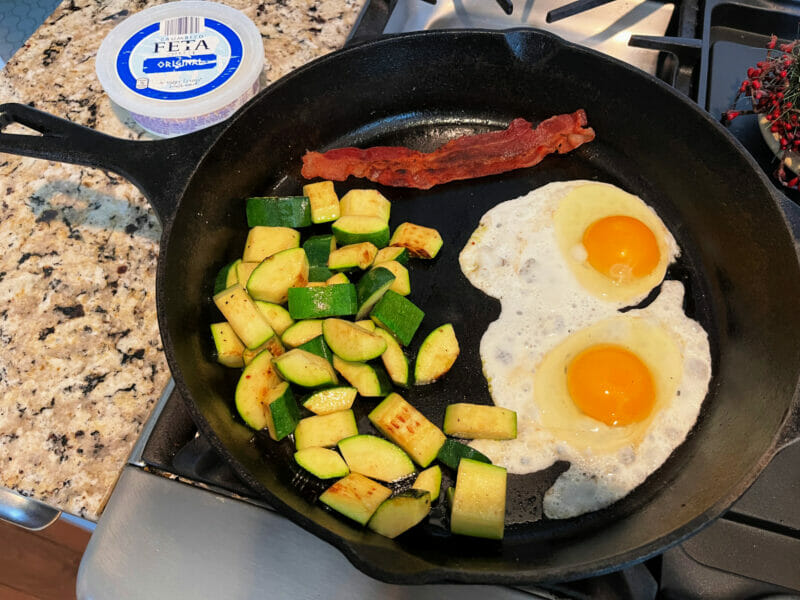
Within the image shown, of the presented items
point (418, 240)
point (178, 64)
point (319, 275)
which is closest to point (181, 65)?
point (178, 64)

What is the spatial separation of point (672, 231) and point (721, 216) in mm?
134

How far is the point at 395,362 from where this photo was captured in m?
1.47

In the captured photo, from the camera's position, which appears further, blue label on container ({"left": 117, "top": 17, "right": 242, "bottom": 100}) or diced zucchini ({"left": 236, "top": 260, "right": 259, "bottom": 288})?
blue label on container ({"left": 117, "top": 17, "right": 242, "bottom": 100})

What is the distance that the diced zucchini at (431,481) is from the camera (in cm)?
131

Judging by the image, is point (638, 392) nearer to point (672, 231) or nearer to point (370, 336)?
point (672, 231)

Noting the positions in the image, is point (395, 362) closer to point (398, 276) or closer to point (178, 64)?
point (398, 276)

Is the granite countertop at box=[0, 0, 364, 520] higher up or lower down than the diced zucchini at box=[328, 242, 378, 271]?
lower down

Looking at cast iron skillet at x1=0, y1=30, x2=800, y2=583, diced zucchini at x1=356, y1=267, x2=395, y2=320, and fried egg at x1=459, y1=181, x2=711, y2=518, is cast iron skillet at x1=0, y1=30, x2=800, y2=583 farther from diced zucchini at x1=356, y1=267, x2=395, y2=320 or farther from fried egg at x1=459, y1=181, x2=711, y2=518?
diced zucchini at x1=356, y1=267, x2=395, y2=320

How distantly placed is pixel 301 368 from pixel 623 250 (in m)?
0.95

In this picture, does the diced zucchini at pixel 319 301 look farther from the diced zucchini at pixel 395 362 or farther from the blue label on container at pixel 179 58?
the blue label on container at pixel 179 58

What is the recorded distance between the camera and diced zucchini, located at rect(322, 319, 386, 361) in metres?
1.42

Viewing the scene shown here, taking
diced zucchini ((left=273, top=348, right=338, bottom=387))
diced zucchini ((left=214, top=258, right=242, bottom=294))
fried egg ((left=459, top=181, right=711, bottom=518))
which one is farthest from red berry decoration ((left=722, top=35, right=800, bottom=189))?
diced zucchini ((left=214, top=258, right=242, bottom=294))

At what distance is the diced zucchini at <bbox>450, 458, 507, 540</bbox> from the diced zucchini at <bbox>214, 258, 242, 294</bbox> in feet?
2.58

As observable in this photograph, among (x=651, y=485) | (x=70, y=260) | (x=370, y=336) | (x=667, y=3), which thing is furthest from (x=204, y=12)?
(x=651, y=485)
